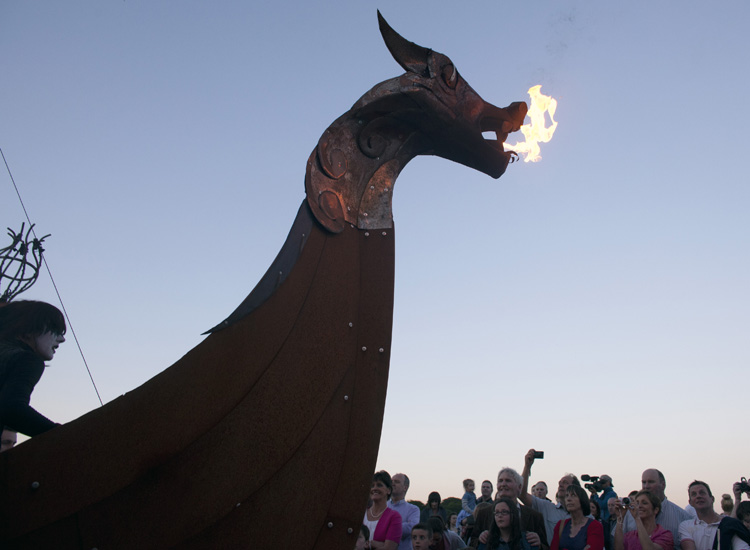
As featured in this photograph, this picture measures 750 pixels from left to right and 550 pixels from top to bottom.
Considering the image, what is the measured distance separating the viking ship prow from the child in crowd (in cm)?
530

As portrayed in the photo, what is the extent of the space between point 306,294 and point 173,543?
3.50ft

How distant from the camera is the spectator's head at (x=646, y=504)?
443 centimetres

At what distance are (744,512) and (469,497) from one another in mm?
3496

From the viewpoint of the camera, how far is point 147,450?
209 centimetres

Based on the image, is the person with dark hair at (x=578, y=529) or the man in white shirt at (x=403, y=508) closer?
the person with dark hair at (x=578, y=529)

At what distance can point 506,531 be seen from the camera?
4.46 m

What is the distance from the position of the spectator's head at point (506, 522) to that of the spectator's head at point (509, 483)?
21cm

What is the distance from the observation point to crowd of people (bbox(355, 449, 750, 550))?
14.1 ft

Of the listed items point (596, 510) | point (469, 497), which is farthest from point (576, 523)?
point (469, 497)

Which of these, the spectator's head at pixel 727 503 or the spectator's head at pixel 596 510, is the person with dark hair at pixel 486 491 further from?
the spectator's head at pixel 727 503

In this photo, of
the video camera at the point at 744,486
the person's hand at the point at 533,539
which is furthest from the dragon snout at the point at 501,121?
the video camera at the point at 744,486

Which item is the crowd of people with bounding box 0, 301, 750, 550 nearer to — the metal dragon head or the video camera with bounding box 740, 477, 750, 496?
the video camera with bounding box 740, 477, 750, 496

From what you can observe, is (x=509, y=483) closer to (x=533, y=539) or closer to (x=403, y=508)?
(x=533, y=539)

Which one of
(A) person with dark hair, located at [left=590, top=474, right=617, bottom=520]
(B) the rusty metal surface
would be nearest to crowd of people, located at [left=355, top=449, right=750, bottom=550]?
(A) person with dark hair, located at [left=590, top=474, right=617, bottom=520]
